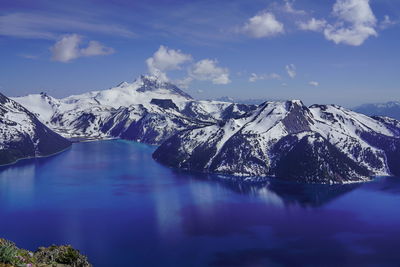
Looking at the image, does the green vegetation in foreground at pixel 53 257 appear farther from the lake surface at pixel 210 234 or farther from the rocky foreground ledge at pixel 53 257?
the lake surface at pixel 210 234

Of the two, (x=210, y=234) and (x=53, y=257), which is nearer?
(x=53, y=257)

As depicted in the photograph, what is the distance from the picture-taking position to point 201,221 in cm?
17400

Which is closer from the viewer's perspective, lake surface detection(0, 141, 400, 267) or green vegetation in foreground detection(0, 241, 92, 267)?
green vegetation in foreground detection(0, 241, 92, 267)

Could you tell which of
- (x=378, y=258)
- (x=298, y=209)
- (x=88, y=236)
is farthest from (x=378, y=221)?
(x=88, y=236)

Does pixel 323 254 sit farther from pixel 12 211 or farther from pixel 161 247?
pixel 12 211

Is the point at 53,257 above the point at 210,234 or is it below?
above

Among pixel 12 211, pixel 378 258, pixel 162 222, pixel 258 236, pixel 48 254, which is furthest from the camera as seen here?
pixel 12 211

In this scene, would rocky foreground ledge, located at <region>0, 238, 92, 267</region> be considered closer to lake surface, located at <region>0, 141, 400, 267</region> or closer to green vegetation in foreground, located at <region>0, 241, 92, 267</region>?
green vegetation in foreground, located at <region>0, 241, 92, 267</region>

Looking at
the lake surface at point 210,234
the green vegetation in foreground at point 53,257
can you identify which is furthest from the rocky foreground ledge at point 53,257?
the lake surface at point 210,234

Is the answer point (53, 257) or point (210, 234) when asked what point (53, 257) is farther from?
point (210, 234)

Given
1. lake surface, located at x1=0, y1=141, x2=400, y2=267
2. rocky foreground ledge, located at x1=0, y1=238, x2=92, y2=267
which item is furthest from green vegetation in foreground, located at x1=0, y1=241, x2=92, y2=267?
lake surface, located at x1=0, y1=141, x2=400, y2=267

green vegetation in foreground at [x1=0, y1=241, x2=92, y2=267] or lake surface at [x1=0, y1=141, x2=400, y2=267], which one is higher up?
green vegetation in foreground at [x1=0, y1=241, x2=92, y2=267]

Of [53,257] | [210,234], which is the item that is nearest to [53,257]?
[53,257]

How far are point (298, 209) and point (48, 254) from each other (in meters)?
164
